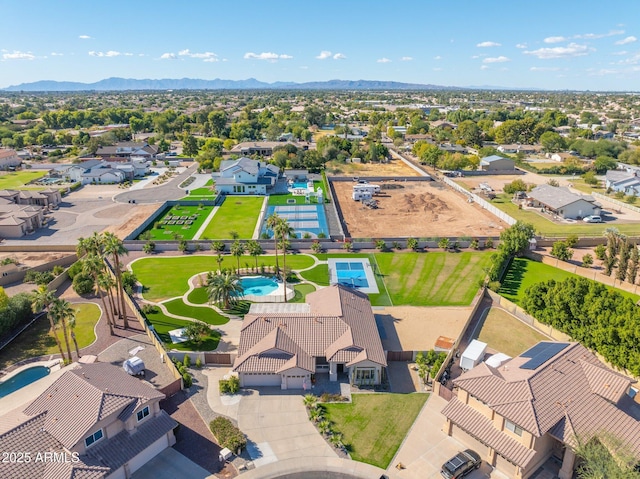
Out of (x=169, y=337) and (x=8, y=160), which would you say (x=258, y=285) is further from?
(x=8, y=160)

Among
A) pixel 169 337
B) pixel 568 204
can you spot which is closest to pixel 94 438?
pixel 169 337

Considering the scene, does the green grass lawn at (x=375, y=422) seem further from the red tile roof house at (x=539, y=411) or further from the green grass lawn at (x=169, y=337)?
the green grass lawn at (x=169, y=337)

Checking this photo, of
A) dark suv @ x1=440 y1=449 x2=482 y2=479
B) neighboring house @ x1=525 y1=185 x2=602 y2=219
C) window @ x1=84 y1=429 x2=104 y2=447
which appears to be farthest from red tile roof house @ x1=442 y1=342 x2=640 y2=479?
neighboring house @ x1=525 y1=185 x2=602 y2=219

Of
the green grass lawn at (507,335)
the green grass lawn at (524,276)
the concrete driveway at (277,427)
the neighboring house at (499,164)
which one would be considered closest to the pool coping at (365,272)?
the green grass lawn at (507,335)

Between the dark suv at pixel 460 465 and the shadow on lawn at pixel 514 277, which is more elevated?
the dark suv at pixel 460 465

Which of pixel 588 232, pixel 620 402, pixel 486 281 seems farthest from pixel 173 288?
pixel 588 232

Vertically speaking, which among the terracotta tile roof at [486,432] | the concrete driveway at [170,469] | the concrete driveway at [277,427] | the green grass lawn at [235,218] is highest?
the terracotta tile roof at [486,432]

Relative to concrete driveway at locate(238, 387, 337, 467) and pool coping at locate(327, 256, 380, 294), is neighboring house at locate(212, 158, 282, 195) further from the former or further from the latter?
concrete driveway at locate(238, 387, 337, 467)
